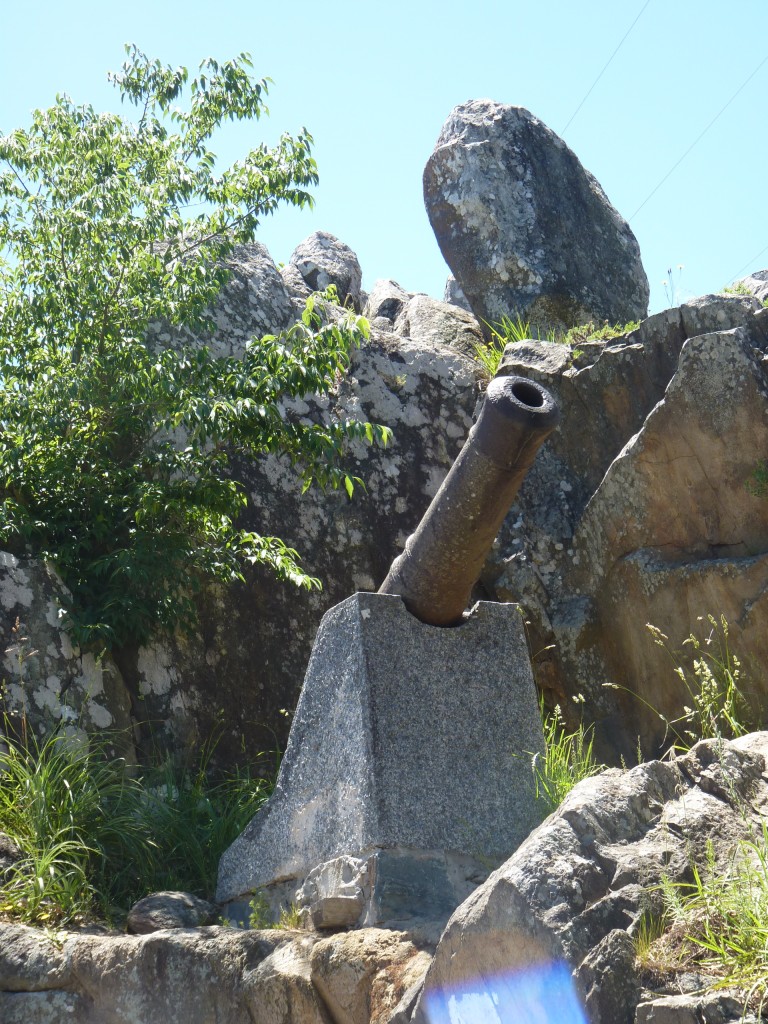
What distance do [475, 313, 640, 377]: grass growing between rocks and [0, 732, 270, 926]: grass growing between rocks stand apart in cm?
436

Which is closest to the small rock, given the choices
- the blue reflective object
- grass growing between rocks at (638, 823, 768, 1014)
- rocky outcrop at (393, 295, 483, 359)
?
the blue reflective object

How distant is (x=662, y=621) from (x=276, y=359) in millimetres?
2940

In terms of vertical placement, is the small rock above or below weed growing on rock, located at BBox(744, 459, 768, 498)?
below

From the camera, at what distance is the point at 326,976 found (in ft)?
13.2

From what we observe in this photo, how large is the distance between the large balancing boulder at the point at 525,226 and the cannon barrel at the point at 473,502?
5214 mm

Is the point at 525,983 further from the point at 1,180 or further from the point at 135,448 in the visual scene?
the point at 1,180

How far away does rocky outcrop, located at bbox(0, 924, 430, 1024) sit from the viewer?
398 centimetres

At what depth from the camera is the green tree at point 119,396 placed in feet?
21.9

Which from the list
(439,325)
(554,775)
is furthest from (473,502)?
(439,325)

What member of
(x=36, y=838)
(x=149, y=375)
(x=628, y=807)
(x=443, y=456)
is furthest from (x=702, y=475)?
(x=36, y=838)

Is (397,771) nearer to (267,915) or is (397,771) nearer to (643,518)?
(267,915)

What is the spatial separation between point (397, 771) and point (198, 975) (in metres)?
1.11

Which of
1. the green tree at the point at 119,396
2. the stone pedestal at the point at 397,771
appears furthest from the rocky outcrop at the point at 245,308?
the stone pedestal at the point at 397,771

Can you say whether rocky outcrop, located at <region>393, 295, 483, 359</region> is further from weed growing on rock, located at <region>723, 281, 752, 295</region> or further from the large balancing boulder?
weed growing on rock, located at <region>723, 281, 752, 295</region>
